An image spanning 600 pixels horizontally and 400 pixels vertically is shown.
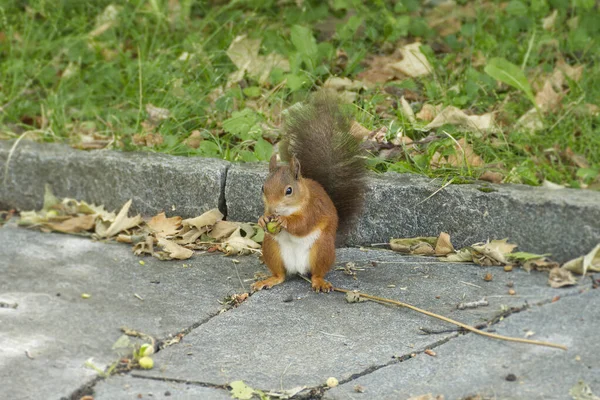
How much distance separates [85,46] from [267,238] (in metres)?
2.47

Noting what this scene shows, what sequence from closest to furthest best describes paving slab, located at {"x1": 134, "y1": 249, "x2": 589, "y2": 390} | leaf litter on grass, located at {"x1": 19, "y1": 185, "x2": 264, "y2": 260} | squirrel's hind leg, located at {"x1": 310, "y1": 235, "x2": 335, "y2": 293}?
paving slab, located at {"x1": 134, "y1": 249, "x2": 589, "y2": 390} → squirrel's hind leg, located at {"x1": 310, "y1": 235, "x2": 335, "y2": 293} → leaf litter on grass, located at {"x1": 19, "y1": 185, "x2": 264, "y2": 260}

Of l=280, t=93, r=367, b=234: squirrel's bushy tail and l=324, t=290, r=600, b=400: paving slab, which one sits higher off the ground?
l=280, t=93, r=367, b=234: squirrel's bushy tail

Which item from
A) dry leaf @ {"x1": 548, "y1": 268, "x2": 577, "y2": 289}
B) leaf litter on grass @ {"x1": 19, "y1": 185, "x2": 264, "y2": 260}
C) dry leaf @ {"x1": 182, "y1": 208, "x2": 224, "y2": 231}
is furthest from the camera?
dry leaf @ {"x1": 182, "y1": 208, "x2": 224, "y2": 231}

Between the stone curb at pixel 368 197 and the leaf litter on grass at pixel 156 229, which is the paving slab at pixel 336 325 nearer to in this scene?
the stone curb at pixel 368 197

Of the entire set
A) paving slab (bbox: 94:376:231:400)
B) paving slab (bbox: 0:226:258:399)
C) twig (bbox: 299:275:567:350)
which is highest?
twig (bbox: 299:275:567:350)

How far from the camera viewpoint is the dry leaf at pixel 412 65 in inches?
190

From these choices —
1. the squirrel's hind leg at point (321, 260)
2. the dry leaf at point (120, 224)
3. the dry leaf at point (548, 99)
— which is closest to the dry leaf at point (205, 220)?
the dry leaf at point (120, 224)

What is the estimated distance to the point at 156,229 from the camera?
166 inches

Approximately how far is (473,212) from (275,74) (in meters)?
1.46

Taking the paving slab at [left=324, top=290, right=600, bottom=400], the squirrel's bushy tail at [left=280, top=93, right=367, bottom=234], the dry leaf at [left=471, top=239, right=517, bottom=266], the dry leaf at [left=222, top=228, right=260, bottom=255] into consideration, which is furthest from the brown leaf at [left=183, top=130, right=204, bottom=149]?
the paving slab at [left=324, top=290, right=600, bottom=400]

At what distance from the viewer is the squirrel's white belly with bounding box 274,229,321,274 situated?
11.7ft

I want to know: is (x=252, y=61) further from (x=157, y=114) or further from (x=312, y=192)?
(x=312, y=192)

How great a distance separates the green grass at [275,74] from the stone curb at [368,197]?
18cm

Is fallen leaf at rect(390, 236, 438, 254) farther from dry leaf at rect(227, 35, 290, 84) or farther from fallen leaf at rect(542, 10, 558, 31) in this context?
fallen leaf at rect(542, 10, 558, 31)
